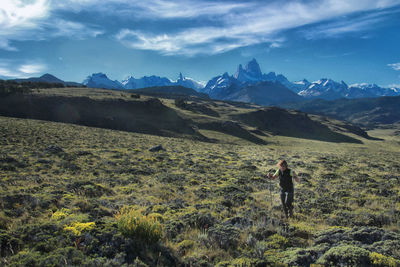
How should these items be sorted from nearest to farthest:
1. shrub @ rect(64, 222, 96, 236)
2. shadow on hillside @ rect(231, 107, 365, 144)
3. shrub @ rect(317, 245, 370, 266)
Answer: shrub @ rect(317, 245, 370, 266), shrub @ rect(64, 222, 96, 236), shadow on hillside @ rect(231, 107, 365, 144)

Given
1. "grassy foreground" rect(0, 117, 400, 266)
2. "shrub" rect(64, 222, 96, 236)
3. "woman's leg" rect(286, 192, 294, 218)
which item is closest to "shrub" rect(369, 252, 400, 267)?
"grassy foreground" rect(0, 117, 400, 266)

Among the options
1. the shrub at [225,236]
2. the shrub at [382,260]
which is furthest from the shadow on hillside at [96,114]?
the shrub at [382,260]

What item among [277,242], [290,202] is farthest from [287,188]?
[277,242]

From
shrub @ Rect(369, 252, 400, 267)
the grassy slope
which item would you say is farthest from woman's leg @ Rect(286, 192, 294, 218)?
shrub @ Rect(369, 252, 400, 267)

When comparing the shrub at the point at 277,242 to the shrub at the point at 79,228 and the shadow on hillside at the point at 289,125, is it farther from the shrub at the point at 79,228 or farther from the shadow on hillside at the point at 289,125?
the shadow on hillside at the point at 289,125

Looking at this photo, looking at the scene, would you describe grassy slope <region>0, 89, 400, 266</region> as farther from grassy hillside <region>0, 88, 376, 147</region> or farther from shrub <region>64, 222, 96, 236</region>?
grassy hillside <region>0, 88, 376, 147</region>

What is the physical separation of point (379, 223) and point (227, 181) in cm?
901

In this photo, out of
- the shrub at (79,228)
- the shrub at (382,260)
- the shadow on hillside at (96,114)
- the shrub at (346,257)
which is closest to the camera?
the shrub at (382,260)

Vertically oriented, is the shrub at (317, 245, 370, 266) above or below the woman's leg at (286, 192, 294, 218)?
above

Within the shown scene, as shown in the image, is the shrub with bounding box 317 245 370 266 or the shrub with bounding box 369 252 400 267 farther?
the shrub with bounding box 317 245 370 266

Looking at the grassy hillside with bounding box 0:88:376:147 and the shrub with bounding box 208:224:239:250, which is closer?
the shrub with bounding box 208:224:239:250

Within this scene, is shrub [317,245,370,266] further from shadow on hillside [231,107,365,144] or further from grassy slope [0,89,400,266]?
shadow on hillside [231,107,365,144]

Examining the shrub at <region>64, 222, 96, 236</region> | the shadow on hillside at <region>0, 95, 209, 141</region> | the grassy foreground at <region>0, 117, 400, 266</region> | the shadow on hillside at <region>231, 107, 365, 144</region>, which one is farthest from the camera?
the shadow on hillside at <region>231, 107, 365, 144</region>

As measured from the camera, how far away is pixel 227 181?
16.0m
